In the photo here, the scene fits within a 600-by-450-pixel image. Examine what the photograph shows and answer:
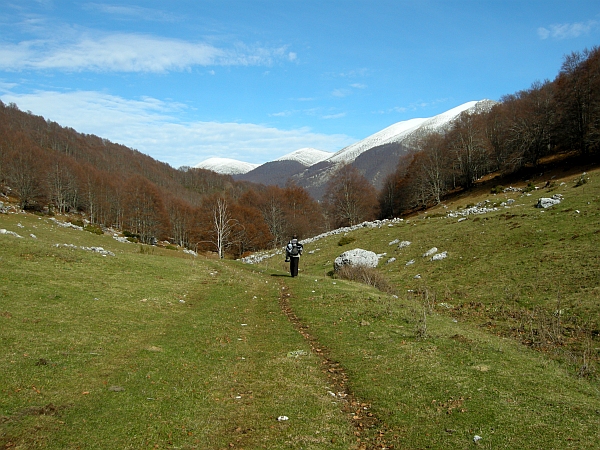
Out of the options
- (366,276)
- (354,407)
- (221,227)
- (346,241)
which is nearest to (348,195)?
(221,227)

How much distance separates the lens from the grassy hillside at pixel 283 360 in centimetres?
734

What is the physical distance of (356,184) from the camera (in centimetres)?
8875

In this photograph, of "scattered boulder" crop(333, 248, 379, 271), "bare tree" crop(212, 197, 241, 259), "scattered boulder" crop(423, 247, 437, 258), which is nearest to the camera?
"scattered boulder" crop(333, 248, 379, 271)

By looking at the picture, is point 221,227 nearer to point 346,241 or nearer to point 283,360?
point 346,241

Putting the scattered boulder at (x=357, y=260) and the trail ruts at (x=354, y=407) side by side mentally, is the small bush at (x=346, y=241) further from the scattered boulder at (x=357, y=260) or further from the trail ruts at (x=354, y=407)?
the trail ruts at (x=354, y=407)

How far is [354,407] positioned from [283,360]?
3183 millimetres

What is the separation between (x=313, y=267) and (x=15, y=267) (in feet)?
88.9

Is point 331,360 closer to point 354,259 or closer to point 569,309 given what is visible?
point 569,309

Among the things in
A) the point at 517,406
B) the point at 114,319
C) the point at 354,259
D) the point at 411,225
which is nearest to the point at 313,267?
the point at 354,259

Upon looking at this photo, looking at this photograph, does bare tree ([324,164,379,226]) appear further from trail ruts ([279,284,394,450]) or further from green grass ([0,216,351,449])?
trail ruts ([279,284,394,450])

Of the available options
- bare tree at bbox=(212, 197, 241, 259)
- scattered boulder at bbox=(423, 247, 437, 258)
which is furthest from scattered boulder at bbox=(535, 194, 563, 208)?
bare tree at bbox=(212, 197, 241, 259)

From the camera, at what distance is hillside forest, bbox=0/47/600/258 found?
205 ft

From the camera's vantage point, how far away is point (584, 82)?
59812 mm

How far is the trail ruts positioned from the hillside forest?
42.2 m
